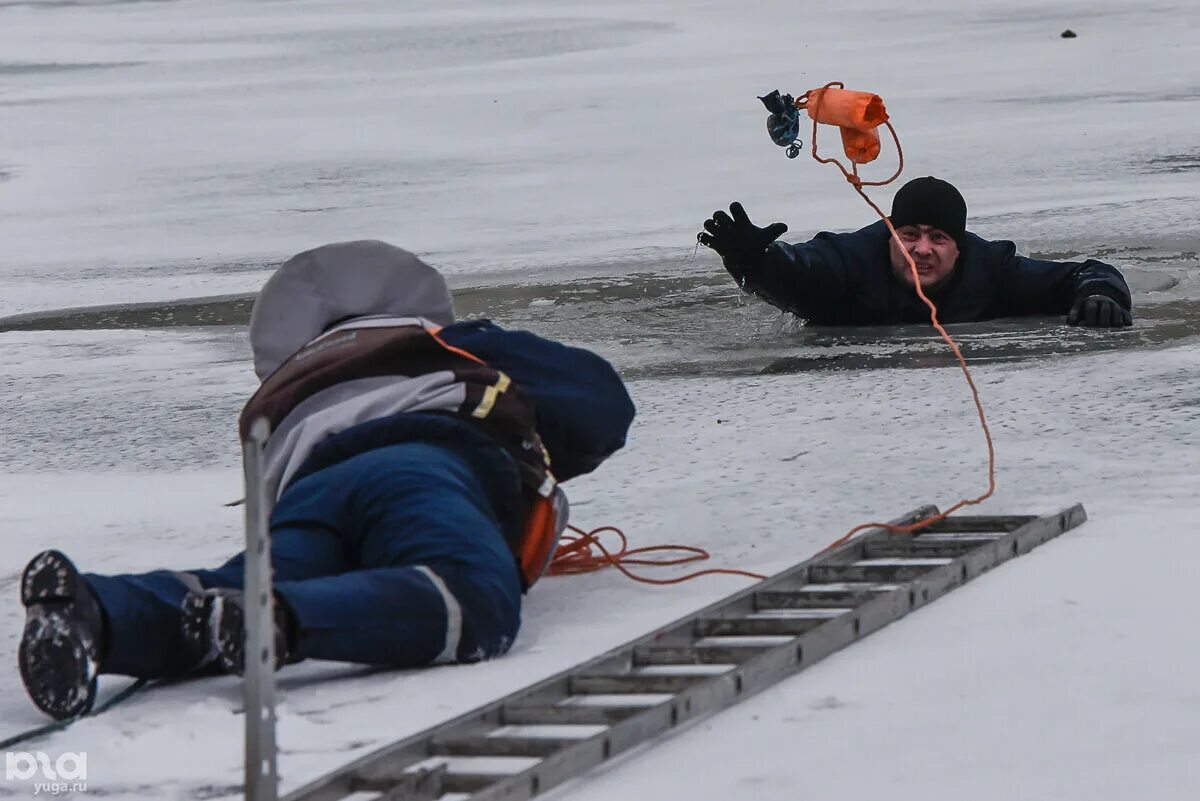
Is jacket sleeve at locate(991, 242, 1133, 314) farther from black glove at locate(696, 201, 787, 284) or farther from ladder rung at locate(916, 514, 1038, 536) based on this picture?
ladder rung at locate(916, 514, 1038, 536)

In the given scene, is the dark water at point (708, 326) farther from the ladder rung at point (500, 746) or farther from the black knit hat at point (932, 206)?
the ladder rung at point (500, 746)

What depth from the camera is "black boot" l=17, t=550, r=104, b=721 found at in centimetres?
300

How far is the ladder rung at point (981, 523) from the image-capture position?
414 centimetres

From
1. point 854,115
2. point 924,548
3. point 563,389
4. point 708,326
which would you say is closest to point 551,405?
point 563,389

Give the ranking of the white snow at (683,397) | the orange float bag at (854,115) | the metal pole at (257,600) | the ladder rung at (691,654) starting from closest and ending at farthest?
the metal pole at (257,600), the white snow at (683,397), the ladder rung at (691,654), the orange float bag at (854,115)

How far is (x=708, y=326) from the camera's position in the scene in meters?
7.19

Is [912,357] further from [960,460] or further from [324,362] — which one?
[324,362]

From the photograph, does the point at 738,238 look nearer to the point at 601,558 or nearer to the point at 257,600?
the point at 601,558

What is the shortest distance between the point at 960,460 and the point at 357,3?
76.5 feet

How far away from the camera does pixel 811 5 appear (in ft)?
79.2

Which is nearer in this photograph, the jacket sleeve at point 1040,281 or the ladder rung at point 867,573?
the ladder rung at point 867,573

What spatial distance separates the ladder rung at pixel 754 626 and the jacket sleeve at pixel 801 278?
317cm

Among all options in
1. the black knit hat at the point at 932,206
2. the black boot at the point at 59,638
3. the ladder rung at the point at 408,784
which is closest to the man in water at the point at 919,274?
the black knit hat at the point at 932,206

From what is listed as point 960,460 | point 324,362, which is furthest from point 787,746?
point 960,460
